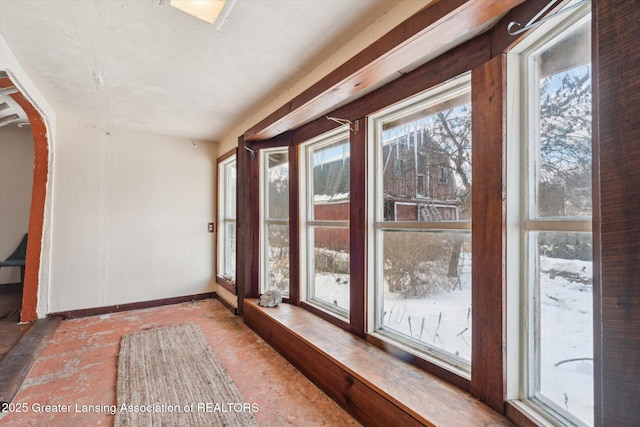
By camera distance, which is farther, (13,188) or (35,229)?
(13,188)

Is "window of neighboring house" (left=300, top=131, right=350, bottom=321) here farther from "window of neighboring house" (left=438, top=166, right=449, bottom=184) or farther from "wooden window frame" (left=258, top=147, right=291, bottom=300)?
"window of neighboring house" (left=438, top=166, right=449, bottom=184)

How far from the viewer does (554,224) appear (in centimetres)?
112

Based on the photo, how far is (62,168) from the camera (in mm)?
3199

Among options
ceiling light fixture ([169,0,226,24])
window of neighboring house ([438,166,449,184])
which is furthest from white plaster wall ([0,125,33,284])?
window of neighboring house ([438,166,449,184])

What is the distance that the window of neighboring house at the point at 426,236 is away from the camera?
1.51 metres

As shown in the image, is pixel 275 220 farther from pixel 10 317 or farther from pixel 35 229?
pixel 10 317

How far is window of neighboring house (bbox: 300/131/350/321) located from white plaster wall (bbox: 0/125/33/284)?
14.3 ft

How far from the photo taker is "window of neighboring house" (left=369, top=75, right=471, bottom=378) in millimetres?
1513

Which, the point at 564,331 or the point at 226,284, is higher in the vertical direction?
the point at 564,331

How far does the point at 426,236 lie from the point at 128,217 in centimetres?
359

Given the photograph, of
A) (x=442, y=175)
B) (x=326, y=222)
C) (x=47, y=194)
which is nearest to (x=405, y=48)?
(x=442, y=175)

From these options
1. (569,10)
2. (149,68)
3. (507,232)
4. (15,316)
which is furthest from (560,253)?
(15,316)

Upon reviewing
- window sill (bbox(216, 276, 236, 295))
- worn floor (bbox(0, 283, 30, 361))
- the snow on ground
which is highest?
the snow on ground

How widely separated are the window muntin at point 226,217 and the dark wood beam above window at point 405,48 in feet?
7.21
